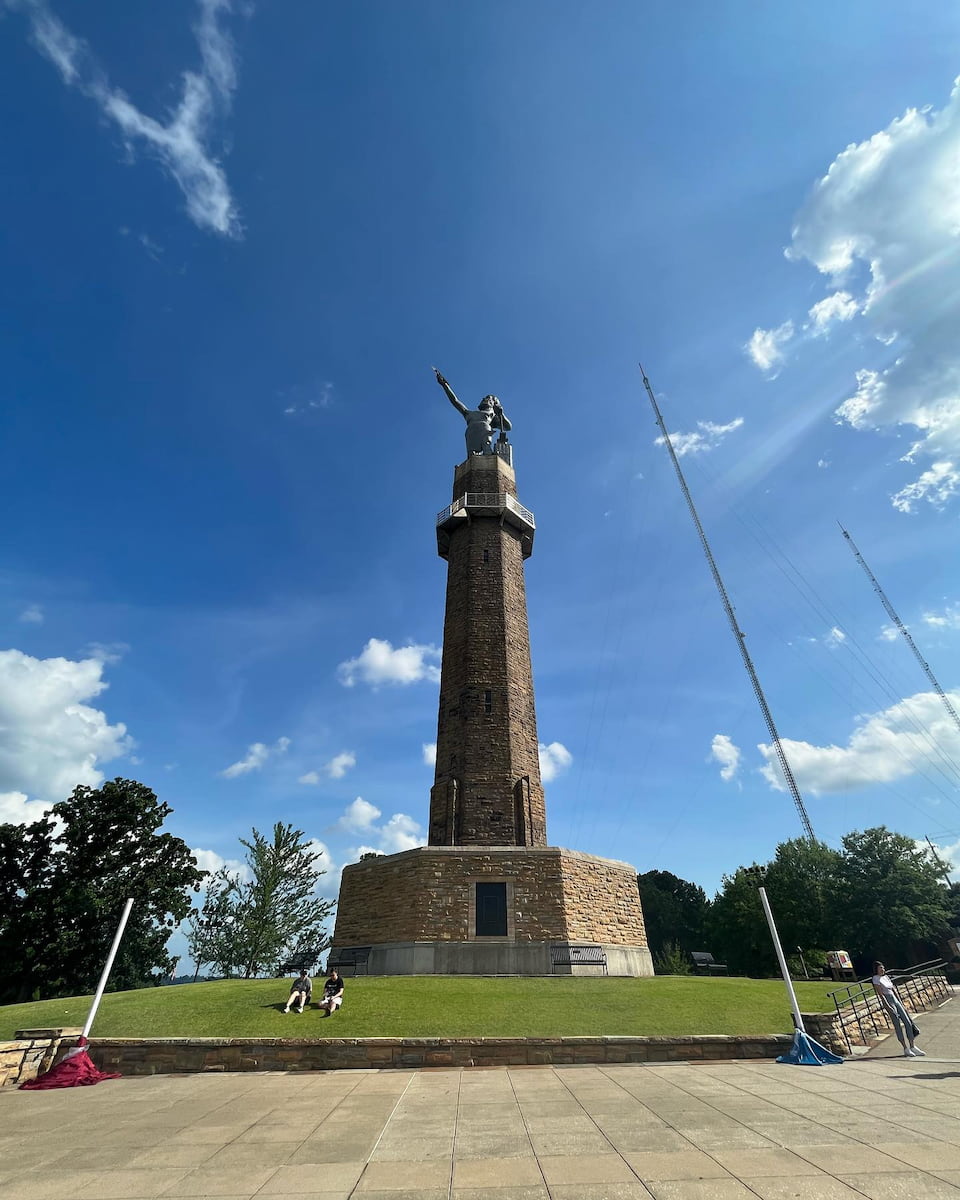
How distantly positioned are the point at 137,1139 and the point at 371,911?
17.2 m

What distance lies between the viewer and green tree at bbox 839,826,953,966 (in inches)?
1660

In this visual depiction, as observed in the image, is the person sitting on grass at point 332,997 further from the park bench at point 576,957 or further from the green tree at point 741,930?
the green tree at point 741,930

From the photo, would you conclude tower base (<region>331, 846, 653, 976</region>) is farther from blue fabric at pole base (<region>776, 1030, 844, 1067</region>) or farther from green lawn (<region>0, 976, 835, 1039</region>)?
blue fabric at pole base (<region>776, 1030, 844, 1067</region>)

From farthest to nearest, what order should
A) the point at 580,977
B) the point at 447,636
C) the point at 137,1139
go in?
the point at 447,636, the point at 580,977, the point at 137,1139

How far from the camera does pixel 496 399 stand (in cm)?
4038

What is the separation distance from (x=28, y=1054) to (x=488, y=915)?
46.8 feet

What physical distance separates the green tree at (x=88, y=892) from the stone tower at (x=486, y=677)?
20.6 m

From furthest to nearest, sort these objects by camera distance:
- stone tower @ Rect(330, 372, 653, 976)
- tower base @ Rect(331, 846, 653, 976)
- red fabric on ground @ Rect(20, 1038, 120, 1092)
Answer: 1. stone tower @ Rect(330, 372, 653, 976)
2. tower base @ Rect(331, 846, 653, 976)
3. red fabric on ground @ Rect(20, 1038, 120, 1092)

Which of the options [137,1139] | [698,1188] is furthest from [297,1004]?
[698,1188]

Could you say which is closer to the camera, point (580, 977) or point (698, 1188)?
Answer: point (698, 1188)

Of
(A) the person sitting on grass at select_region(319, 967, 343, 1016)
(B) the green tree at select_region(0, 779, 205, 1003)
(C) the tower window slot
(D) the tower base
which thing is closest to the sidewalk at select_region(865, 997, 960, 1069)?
(D) the tower base

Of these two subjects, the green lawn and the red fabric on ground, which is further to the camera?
the green lawn

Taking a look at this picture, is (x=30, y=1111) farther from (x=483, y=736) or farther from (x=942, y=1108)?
(x=483, y=736)

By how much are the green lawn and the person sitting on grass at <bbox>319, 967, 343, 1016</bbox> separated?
0.24m
